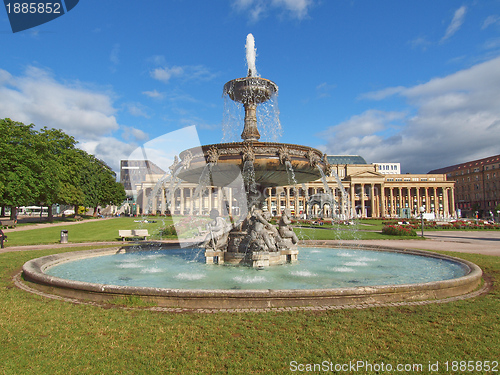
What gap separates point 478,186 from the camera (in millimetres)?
114625

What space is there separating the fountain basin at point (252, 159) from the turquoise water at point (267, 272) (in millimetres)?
3070

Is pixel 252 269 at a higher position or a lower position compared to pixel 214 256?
lower

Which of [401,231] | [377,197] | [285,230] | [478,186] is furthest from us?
[377,197]

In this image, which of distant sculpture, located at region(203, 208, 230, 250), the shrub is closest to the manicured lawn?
distant sculpture, located at region(203, 208, 230, 250)

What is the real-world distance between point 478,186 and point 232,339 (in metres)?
136

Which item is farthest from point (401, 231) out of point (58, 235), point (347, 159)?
point (347, 159)

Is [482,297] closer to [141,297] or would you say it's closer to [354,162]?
[141,297]

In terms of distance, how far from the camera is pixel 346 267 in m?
10.7

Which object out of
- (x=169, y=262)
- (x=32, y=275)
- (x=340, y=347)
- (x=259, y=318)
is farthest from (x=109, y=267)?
(x=340, y=347)

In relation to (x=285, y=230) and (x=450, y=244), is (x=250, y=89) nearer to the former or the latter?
(x=285, y=230)

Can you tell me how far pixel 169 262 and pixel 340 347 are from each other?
8.95 meters

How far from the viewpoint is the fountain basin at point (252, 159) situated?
9.80 metres

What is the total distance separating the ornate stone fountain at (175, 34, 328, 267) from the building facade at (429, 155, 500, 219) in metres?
107

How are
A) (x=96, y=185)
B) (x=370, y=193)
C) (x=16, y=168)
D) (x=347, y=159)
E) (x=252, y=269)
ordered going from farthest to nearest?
(x=347, y=159) < (x=370, y=193) < (x=96, y=185) < (x=16, y=168) < (x=252, y=269)
